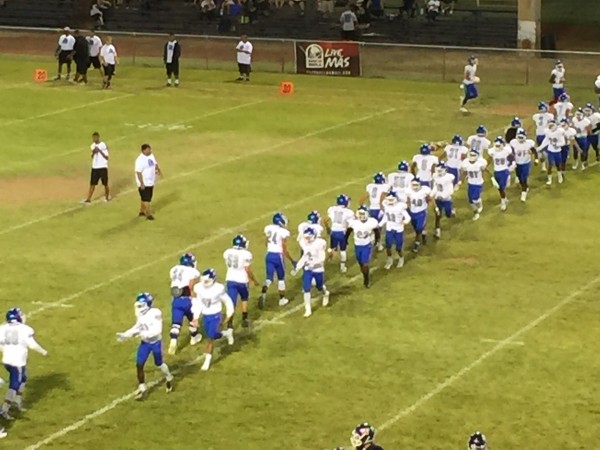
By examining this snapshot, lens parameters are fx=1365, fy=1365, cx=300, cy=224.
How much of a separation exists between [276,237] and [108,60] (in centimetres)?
2400

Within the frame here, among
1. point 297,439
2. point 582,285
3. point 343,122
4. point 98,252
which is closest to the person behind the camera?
point 297,439

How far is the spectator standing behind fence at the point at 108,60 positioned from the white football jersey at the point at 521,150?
60.7 ft

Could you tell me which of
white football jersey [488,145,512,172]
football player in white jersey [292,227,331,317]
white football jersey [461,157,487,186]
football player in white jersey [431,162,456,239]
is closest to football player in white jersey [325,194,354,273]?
football player in white jersey [292,227,331,317]

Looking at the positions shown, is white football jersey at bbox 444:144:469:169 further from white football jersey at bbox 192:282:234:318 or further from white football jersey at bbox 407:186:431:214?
white football jersey at bbox 192:282:234:318

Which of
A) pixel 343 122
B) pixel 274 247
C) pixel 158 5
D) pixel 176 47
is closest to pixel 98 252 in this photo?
pixel 274 247

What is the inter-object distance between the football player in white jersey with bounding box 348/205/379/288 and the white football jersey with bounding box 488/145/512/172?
19.5ft

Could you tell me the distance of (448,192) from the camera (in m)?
28.4

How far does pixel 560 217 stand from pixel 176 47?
19216 mm

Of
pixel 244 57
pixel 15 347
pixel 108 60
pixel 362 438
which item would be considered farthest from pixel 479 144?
pixel 362 438

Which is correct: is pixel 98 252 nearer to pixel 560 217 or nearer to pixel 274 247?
pixel 274 247

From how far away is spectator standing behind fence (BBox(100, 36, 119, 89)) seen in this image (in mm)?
45291

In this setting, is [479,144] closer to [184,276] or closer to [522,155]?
[522,155]

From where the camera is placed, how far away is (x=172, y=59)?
46.1 metres

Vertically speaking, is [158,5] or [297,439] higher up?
[158,5]
